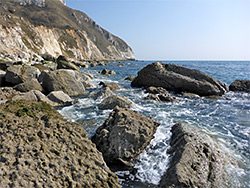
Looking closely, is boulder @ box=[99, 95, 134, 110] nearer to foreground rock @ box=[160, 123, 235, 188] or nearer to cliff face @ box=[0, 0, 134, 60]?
foreground rock @ box=[160, 123, 235, 188]

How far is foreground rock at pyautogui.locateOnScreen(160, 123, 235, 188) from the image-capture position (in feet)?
15.4

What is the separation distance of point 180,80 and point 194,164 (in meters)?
15.1

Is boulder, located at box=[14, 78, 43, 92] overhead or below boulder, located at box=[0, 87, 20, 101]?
overhead

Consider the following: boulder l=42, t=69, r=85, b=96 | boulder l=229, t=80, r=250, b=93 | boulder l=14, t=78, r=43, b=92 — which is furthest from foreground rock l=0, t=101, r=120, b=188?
boulder l=229, t=80, r=250, b=93

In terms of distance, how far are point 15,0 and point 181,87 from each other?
15246cm

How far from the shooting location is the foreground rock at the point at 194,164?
184 inches

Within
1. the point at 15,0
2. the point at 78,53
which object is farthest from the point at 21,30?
the point at 15,0

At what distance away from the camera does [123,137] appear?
621 centimetres

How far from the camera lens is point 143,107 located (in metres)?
13.0

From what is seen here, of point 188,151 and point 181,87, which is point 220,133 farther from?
point 181,87

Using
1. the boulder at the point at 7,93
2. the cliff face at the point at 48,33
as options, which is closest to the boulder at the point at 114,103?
the boulder at the point at 7,93

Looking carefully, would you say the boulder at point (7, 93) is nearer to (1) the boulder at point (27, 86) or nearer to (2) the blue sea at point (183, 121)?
(1) the boulder at point (27, 86)

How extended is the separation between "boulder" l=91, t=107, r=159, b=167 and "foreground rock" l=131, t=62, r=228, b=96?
13116 mm

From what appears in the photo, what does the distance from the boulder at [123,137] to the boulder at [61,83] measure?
976 cm
